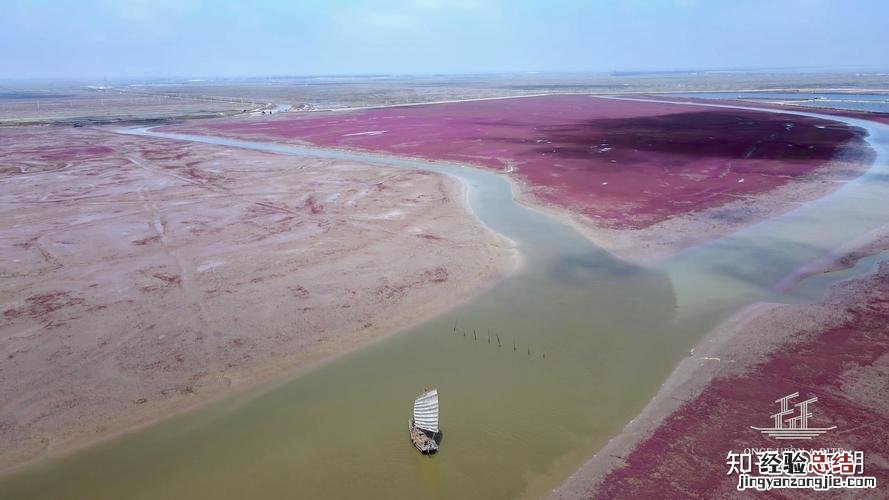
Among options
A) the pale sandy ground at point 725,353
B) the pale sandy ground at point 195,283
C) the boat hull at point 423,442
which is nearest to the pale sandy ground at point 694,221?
the pale sandy ground at point 195,283

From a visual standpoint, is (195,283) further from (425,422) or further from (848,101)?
(848,101)

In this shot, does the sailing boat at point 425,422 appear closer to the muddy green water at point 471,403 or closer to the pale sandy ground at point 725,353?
the muddy green water at point 471,403

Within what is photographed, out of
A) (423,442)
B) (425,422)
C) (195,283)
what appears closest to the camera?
(423,442)

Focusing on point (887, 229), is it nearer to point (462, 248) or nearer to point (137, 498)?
point (462, 248)

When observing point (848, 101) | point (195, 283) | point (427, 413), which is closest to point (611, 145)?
point (195, 283)

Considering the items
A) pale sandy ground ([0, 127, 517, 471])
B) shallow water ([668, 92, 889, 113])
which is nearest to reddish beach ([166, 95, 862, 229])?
pale sandy ground ([0, 127, 517, 471])

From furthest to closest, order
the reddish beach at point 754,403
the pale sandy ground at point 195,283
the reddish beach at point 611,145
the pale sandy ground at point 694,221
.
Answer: the reddish beach at point 611,145, the pale sandy ground at point 694,221, the pale sandy ground at point 195,283, the reddish beach at point 754,403
